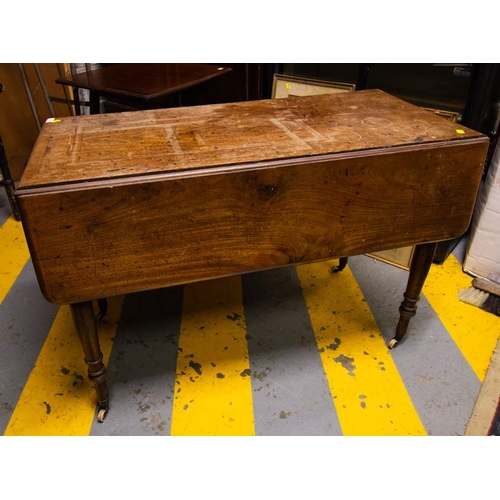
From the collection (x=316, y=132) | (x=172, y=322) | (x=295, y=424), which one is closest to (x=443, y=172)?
(x=316, y=132)

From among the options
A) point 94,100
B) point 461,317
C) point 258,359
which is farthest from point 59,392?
point 461,317

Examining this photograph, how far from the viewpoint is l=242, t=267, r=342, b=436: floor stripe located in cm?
146

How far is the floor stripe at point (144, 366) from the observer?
1450 mm

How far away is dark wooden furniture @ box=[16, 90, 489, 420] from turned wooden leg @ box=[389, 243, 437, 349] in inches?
4.7

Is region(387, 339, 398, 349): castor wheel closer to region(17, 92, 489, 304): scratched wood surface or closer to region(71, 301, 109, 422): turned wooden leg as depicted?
region(17, 92, 489, 304): scratched wood surface

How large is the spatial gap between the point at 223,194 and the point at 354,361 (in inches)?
37.2

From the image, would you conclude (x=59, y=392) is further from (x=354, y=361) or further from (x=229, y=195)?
(x=354, y=361)

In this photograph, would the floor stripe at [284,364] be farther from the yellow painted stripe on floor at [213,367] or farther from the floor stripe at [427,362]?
the floor stripe at [427,362]

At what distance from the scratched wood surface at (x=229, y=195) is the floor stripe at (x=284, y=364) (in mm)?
546

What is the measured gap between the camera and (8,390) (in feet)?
5.07

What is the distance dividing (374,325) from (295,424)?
624mm

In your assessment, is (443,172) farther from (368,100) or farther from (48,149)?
(48,149)

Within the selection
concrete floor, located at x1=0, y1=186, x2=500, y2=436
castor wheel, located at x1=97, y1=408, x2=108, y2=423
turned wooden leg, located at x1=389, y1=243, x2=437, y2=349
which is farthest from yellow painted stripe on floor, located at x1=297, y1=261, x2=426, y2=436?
castor wheel, located at x1=97, y1=408, x2=108, y2=423

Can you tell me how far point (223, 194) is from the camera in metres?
1.14
